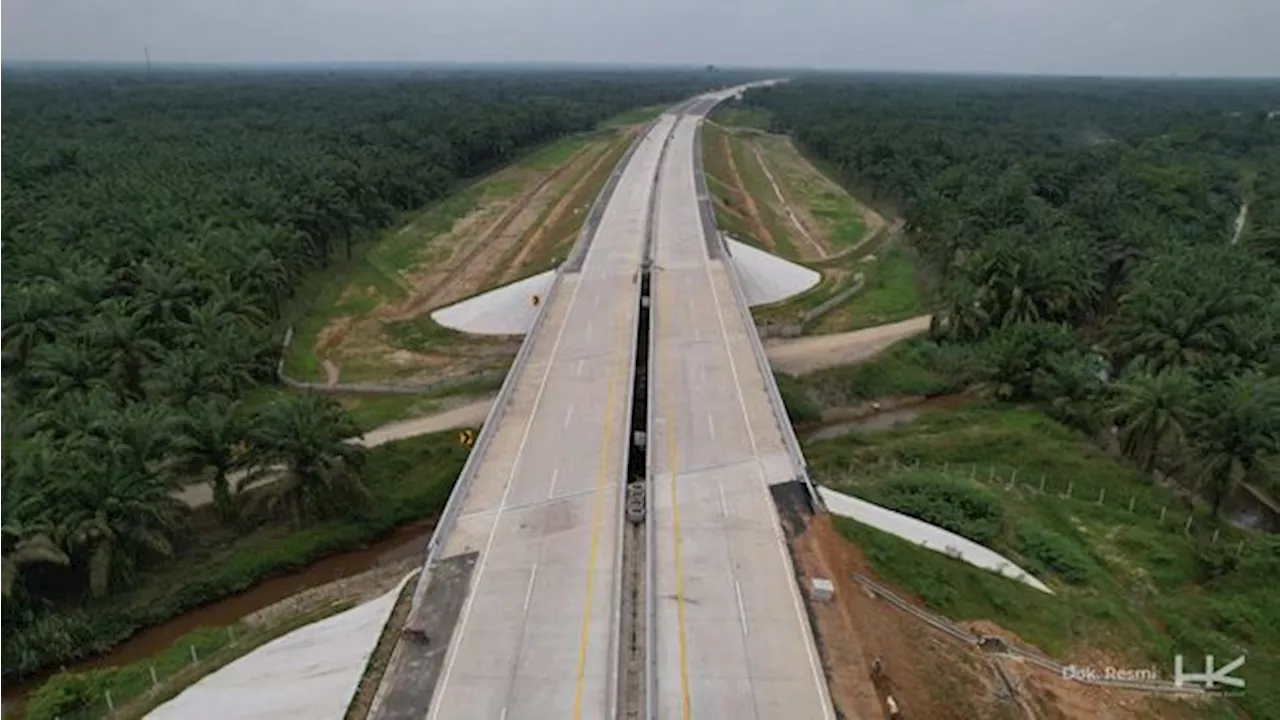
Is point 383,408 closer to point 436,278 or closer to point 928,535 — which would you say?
point 928,535

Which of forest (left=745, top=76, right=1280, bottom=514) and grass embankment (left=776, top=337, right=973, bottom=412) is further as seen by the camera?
grass embankment (left=776, top=337, right=973, bottom=412)

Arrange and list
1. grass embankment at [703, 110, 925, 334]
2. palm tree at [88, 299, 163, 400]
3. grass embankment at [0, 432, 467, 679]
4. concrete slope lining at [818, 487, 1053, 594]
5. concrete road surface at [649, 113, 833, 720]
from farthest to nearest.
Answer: grass embankment at [703, 110, 925, 334]
palm tree at [88, 299, 163, 400]
concrete slope lining at [818, 487, 1053, 594]
grass embankment at [0, 432, 467, 679]
concrete road surface at [649, 113, 833, 720]

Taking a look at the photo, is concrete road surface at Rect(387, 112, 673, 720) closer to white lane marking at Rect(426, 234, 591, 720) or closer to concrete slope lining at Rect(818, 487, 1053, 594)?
white lane marking at Rect(426, 234, 591, 720)

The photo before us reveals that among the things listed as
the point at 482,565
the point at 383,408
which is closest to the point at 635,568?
the point at 482,565

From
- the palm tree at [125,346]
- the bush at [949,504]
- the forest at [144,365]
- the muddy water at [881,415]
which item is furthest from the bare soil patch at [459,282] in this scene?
the bush at [949,504]

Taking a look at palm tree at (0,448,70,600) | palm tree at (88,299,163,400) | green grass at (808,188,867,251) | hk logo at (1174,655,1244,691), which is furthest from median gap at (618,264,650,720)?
green grass at (808,188,867,251)

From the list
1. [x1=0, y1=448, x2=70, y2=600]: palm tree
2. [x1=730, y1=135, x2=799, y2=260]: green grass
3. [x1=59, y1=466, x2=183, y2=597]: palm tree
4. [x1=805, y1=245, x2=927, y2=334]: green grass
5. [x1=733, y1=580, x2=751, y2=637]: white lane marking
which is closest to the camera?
[x1=733, y1=580, x2=751, y2=637]: white lane marking
